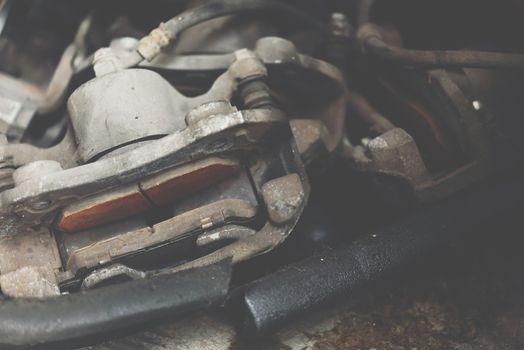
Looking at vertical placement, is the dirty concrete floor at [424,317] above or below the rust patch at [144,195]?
below

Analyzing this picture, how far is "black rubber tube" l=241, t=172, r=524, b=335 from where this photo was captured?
0.80 metres

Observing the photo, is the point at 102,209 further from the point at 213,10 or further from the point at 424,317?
the point at 424,317

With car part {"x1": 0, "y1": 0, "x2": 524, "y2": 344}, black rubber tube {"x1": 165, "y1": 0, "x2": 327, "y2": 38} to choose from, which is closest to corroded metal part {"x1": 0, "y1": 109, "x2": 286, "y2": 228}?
car part {"x1": 0, "y1": 0, "x2": 524, "y2": 344}

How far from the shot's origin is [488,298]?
3.08 feet

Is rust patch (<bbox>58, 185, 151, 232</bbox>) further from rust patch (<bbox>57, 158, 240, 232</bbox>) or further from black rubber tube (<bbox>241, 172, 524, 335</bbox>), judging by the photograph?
black rubber tube (<bbox>241, 172, 524, 335</bbox>)

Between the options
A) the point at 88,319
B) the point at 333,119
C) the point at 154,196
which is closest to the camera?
the point at 88,319

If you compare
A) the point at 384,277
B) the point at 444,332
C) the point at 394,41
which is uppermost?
the point at 394,41

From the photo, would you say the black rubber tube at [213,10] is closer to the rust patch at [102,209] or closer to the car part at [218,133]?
the car part at [218,133]

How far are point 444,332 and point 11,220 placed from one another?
0.64 m

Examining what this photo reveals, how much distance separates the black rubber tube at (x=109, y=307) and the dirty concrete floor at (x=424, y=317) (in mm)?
154

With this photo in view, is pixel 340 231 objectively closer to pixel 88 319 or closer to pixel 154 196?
pixel 154 196

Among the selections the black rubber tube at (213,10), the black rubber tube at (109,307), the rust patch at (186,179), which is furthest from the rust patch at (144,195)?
the black rubber tube at (213,10)

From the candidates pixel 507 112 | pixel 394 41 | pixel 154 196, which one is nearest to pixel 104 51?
pixel 154 196

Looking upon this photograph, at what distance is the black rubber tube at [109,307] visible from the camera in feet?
2.29
